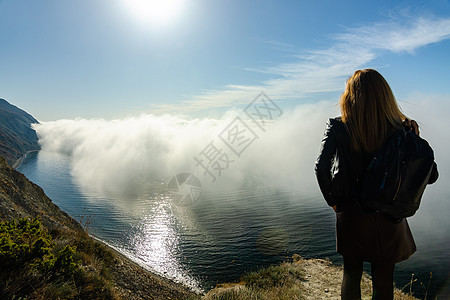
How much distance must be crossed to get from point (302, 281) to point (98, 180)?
57.9 metres

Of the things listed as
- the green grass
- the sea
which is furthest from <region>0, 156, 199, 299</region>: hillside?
the sea

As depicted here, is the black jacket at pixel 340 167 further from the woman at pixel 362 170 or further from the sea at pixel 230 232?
the sea at pixel 230 232

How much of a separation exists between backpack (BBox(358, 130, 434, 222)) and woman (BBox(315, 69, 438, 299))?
215 millimetres

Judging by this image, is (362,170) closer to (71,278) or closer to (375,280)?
(375,280)

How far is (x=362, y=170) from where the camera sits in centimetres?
261

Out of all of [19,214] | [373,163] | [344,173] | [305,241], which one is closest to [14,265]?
[344,173]

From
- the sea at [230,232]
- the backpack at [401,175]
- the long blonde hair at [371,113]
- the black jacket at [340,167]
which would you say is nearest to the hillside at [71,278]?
the black jacket at [340,167]

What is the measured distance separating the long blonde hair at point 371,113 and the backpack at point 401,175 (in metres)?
0.19

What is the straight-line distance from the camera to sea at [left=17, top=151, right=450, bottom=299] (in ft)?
56.1

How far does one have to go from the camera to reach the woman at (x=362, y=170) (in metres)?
2.42

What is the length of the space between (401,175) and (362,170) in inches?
18.8

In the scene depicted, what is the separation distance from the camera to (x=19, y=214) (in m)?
11.4

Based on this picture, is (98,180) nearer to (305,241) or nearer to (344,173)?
(305,241)

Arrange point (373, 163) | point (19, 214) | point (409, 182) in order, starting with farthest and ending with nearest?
point (19, 214) → point (373, 163) → point (409, 182)
